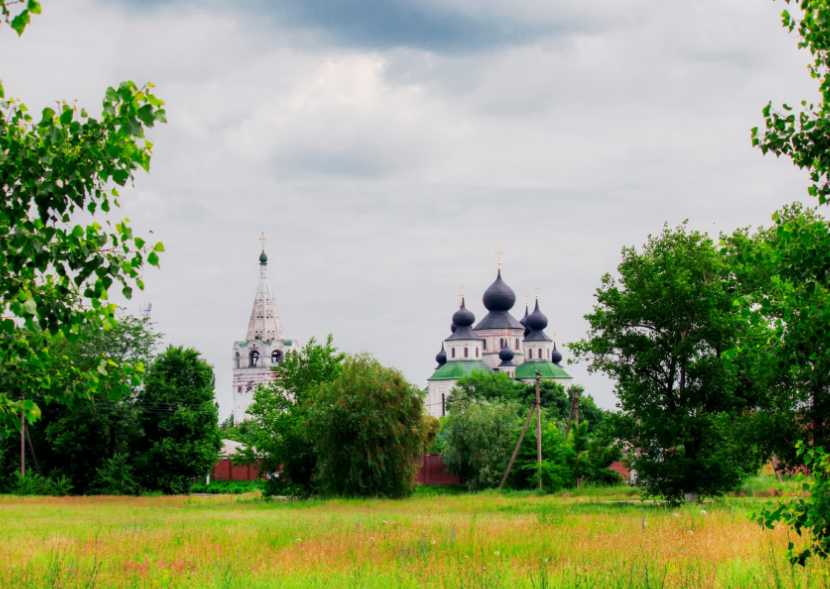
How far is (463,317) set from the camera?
116 metres

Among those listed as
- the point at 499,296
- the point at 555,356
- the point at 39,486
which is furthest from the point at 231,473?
the point at 555,356

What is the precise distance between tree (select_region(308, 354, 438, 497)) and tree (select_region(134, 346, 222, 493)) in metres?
10.6

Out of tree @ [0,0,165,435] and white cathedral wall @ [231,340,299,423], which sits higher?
white cathedral wall @ [231,340,299,423]

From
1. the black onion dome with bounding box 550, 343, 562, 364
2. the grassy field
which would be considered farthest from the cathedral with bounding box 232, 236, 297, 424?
the grassy field

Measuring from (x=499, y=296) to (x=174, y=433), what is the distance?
79152 mm

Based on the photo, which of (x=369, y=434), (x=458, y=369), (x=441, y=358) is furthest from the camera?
(x=441, y=358)

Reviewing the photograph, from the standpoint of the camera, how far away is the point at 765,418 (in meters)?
23.7

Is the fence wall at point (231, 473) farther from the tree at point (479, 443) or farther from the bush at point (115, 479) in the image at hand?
the tree at point (479, 443)

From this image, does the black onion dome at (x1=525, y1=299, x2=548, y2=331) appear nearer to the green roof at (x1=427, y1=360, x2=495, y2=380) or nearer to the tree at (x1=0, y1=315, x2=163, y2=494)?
the green roof at (x1=427, y1=360, x2=495, y2=380)

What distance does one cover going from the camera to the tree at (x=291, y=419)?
39594 millimetres

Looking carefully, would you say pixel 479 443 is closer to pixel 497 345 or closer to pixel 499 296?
pixel 497 345

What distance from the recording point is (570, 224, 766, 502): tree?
27125 mm

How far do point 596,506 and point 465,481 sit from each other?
20859mm

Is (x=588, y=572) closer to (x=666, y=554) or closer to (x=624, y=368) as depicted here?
(x=666, y=554)
